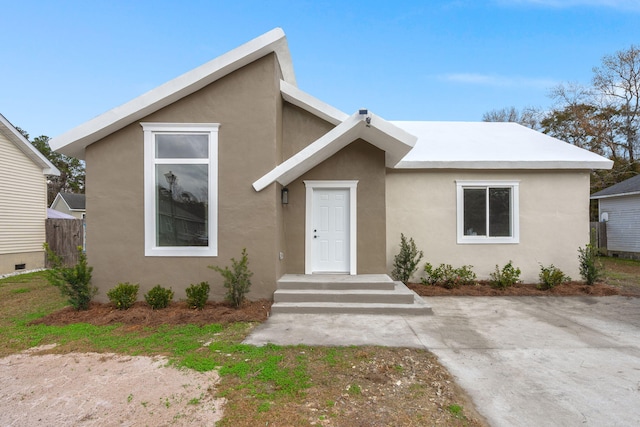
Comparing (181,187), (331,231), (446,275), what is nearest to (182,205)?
(181,187)

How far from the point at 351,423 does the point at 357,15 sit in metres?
12.1

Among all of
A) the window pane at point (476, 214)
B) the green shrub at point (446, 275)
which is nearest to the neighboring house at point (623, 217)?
the window pane at point (476, 214)

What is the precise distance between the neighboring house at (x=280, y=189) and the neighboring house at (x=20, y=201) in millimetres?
8158

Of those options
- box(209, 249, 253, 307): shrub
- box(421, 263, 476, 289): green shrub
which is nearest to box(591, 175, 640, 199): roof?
box(421, 263, 476, 289): green shrub

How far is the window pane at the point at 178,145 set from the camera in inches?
248

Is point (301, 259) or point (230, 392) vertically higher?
point (301, 259)

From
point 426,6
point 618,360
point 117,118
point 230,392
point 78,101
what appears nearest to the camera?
Answer: point 230,392

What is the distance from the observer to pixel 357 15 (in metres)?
11.1

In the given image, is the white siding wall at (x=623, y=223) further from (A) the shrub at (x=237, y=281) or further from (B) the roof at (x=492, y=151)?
(A) the shrub at (x=237, y=281)

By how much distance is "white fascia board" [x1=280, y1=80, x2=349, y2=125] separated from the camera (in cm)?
694

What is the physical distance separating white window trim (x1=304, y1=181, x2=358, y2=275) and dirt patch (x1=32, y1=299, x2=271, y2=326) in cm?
181

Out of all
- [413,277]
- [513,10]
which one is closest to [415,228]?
[413,277]

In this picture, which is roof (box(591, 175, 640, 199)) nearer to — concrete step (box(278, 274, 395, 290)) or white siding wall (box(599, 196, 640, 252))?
white siding wall (box(599, 196, 640, 252))

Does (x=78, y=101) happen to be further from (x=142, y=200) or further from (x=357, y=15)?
(x=357, y=15)
